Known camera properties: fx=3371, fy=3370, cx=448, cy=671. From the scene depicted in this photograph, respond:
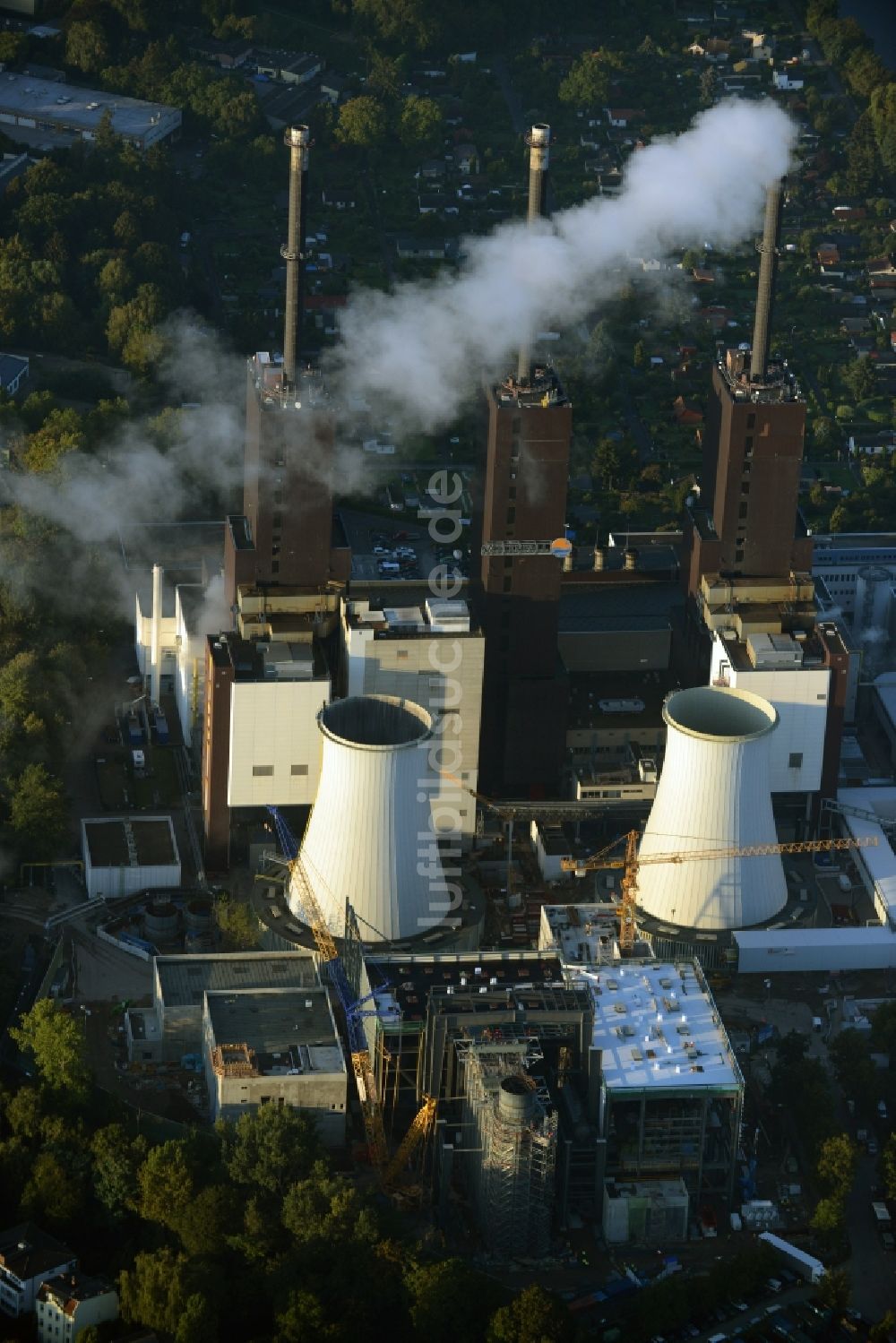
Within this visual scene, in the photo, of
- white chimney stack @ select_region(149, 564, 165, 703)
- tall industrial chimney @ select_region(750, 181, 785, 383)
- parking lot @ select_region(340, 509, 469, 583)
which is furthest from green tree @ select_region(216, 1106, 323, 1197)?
parking lot @ select_region(340, 509, 469, 583)

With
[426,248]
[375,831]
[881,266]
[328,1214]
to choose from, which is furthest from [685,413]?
[328,1214]

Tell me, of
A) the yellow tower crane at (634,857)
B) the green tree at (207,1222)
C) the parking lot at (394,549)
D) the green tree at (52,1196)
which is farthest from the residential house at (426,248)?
the green tree at (207,1222)

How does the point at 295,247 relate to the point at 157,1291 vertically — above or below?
above

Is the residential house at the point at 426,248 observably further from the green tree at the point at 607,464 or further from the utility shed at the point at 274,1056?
the utility shed at the point at 274,1056

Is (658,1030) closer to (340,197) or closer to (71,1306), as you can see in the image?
(71,1306)

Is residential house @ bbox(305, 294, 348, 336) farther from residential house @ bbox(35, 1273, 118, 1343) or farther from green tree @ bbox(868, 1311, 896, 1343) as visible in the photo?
green tree @ bbox(868, 1311, 896, 1343)

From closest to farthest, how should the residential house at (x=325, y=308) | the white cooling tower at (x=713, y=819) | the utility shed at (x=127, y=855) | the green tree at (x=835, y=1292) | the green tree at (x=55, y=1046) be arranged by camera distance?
1. the green tree at (x=835, y=1292)
2. the green tree at (x=55, y=1046)
3. the white cooling tower at (x=713, y=819)
4. the utility shed at (x=127, y=855)
5. the residential house at (x=325, y=308)

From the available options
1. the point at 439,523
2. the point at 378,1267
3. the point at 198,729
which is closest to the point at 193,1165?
the point at 378,1267
